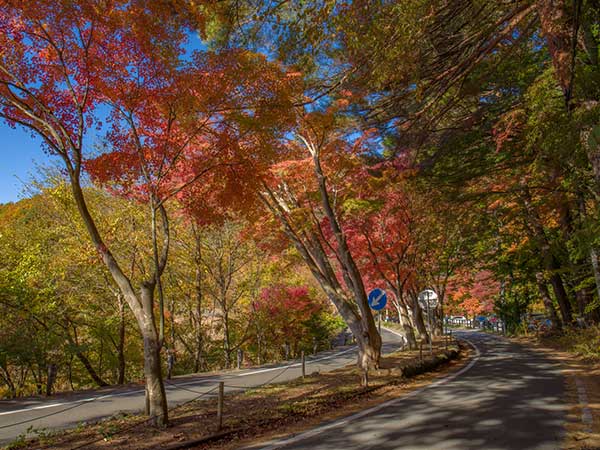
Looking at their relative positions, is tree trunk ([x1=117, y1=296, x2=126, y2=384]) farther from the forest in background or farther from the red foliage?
the red foliage

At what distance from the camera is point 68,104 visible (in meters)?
7.29

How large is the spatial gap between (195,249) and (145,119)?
1279 centimetres

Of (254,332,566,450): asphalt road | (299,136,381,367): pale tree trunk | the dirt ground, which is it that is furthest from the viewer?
(299,136,381,367): pale tree trunk

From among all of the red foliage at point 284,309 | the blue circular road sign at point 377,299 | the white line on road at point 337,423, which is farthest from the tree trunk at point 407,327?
the white line on road at point 337,423

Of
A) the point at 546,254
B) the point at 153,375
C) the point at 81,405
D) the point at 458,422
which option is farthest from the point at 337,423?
the point at 546,254

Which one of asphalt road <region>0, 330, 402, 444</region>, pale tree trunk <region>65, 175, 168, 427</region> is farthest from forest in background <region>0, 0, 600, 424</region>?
asphalt road <region>0, 330, 402, 444</region>

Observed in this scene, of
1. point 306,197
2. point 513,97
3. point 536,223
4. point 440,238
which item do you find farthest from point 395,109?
point 440,238

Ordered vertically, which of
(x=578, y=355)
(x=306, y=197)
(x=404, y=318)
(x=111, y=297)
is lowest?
(x=578, y=355)

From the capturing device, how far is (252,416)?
7.15 m

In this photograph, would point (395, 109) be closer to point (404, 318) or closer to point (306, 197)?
point (306, 197)

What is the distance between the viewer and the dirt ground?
5.93m

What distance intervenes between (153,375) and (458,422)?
201 inches

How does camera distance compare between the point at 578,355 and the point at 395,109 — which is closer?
the point at 395,109

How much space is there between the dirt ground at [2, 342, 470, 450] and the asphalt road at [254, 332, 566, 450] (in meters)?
0.69
